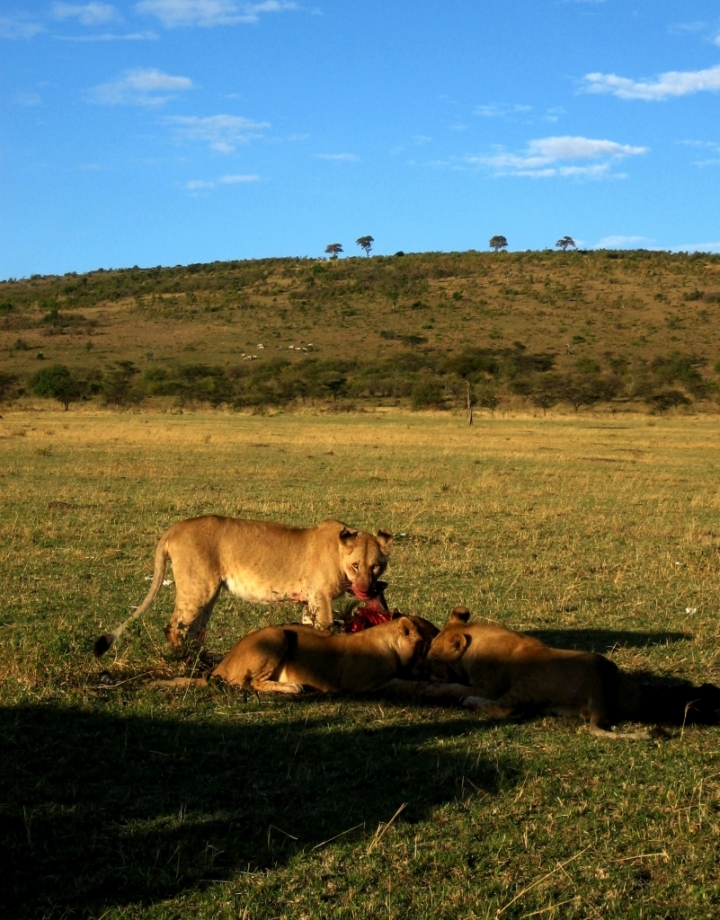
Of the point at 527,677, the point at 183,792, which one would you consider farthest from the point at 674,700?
the point at 183,792

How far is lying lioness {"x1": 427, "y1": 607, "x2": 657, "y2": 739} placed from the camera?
5.98 metres

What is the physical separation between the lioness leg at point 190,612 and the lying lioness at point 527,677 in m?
1.64

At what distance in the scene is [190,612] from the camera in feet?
23.7

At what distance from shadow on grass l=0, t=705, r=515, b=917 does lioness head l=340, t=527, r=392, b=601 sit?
1233mm

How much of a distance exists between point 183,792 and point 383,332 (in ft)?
236

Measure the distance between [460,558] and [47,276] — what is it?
130 meters

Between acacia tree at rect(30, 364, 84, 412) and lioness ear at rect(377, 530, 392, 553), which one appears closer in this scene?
lioness ear at rect(377, 530, 392, 553)

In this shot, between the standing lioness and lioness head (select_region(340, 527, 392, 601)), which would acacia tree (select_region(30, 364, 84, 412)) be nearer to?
the standing lioness

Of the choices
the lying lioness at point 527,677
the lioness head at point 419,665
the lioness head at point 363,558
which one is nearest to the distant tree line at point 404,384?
the lioness head at point 363,558

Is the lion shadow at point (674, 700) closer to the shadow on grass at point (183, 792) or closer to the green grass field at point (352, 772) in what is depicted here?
the green grass field at point (352, 772)

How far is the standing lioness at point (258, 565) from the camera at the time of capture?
7.17 meters

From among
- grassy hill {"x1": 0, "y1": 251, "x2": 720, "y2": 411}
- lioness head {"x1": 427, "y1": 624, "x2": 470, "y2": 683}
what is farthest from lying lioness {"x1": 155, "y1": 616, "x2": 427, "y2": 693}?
grassy hill {"x1": 0, "y1": 251, "x2": 720, "y2": 411}

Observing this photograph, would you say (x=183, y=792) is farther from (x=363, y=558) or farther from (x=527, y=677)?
(x=363, y=558)

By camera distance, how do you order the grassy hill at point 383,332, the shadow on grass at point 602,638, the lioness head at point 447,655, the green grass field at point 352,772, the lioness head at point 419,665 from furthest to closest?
1. the grassy hill at point 383,332
2. the shadow on grass at point 602,638
3. the lioness head at point 419,665
4. the lioness head at point 447,655
5. the green grass field at point 352,772
